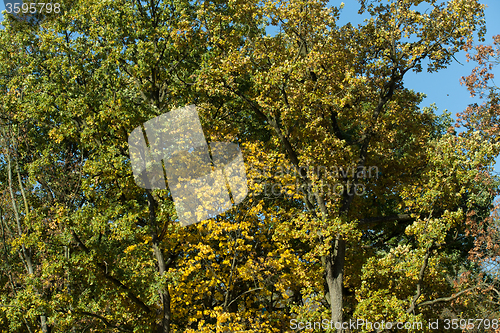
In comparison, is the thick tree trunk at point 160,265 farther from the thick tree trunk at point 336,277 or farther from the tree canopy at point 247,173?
the thick tree trunk at point 336,277

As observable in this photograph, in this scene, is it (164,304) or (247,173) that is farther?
(247,173)

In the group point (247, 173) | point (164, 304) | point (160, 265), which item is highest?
point (247, 173)

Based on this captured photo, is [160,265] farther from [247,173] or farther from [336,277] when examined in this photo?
[336,277]

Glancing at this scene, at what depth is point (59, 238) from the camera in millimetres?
14484

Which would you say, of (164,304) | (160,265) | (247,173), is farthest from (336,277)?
(160,265)

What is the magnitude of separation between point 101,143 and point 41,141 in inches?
139

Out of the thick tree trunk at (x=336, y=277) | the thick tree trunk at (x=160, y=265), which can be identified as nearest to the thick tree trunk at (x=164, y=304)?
the thick tree trunk at (x=160, y=265)

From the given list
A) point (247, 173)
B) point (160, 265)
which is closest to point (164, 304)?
point (160, 265)

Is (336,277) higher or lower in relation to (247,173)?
lower

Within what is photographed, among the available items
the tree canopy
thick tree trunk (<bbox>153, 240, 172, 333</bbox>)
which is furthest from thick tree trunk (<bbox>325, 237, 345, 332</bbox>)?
thick tree trunk (<bbox>153, 240, 172, 333</bbox>)

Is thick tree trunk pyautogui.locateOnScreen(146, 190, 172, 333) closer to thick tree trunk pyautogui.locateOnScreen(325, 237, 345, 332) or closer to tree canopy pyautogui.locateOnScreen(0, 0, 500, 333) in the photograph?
tree canopy pyautogui.locateOnScreen(0, 0, 500, 333)

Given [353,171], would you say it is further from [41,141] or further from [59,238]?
[41,141]

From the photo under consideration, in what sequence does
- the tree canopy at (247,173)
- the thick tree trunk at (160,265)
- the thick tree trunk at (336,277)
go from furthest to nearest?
the thick tree trunk at (336,277) → the thick tree trunk at (160,265) → the tree canopy at (247,173)

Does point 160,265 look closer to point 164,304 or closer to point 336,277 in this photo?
point 164,304
